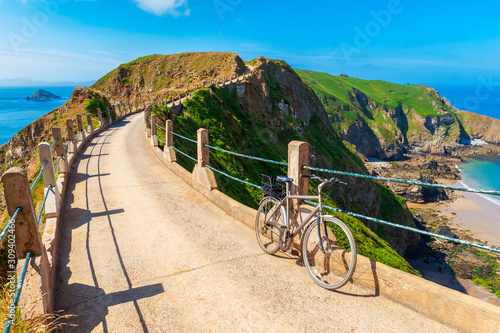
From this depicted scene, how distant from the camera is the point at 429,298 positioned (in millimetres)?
3604

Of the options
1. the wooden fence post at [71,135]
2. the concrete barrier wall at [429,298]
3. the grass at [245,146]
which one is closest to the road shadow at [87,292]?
the concrete barrier wall at [429,298]

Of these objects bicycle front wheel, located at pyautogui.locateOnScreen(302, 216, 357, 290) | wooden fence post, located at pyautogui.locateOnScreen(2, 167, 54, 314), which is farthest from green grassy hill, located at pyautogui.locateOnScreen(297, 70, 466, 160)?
wooden fence post, located at pyautogui.locateOnScreen(2, 167, 54, 314)

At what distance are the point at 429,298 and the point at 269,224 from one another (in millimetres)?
2653

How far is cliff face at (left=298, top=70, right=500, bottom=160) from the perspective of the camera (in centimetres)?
11869

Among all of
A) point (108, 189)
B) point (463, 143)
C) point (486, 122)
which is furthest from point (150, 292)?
point (486, 122)

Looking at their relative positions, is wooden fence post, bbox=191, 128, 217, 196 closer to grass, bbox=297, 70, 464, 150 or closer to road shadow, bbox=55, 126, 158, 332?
road shadow, bbox=55, 126, 158, 332

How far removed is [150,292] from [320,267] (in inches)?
106

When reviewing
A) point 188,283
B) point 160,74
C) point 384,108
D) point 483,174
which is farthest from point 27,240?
point 384,108

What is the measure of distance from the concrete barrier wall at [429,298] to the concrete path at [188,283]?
116 millimetres

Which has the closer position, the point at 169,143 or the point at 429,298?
the point at 429,298

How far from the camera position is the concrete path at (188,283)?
3.65 m

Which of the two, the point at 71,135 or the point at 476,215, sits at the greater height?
the point at 71,135

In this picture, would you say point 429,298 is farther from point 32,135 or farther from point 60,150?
point 32,135

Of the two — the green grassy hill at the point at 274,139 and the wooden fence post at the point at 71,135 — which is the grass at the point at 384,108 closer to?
the green grassy hill at the point at 274,139
